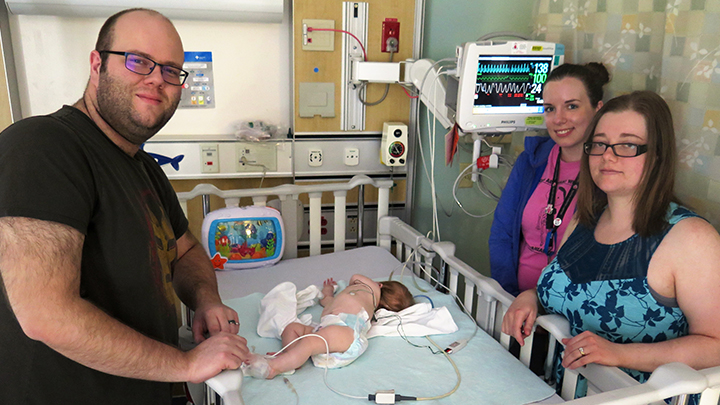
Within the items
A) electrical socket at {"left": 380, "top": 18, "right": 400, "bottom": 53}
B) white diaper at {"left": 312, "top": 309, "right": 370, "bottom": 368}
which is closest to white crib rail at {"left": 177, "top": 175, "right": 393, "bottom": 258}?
electrical socket at {"left": 380, "top": 18, "right": 400, "bottom": 53}

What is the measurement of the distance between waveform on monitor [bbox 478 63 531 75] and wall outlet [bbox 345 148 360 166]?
104 centimetres

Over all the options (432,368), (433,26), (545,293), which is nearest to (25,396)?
(432,368)

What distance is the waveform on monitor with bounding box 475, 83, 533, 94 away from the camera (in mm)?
2199

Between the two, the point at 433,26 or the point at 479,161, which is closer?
the point at 479,161

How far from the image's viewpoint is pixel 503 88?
7.25ft

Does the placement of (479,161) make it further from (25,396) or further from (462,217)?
(25,396)

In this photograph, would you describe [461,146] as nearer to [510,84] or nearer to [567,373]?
[510,84]

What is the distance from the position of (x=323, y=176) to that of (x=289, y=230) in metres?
0.45

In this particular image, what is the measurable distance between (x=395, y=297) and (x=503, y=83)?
3.31ft

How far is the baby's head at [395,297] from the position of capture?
2.11 meters

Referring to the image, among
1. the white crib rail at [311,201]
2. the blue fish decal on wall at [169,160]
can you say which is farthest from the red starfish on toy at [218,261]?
the blue fish decal on wall at [169,160]

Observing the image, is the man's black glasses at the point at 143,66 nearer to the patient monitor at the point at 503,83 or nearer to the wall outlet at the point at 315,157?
the patient monitor at the point at 503,83

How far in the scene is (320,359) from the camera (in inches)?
67.9

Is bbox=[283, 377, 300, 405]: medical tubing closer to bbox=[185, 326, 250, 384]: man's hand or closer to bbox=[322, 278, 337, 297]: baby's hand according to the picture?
bbox=[185, 326, 250, 384]: man's hand
